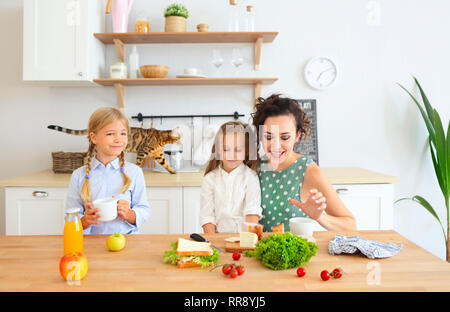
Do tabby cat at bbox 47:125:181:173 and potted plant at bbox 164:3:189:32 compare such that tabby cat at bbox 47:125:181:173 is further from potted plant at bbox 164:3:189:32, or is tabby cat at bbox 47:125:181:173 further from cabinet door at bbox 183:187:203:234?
potted plant at bbox 164:3:189:32

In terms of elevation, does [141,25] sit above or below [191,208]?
above

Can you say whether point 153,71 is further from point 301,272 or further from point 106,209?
point 301,272

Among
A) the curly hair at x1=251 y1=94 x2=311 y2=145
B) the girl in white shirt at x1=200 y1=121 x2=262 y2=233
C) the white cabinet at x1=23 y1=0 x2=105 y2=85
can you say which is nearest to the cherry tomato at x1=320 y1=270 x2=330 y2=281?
the girl in white shirt at x1=200 y1=121 x2=262 y2=233

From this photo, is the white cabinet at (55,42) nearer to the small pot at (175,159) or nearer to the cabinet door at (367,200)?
the small pot at (175,159)

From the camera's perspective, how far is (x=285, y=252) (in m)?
1.11

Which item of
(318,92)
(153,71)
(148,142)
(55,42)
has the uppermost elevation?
(55,42)

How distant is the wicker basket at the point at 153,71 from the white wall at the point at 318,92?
268 millimetres

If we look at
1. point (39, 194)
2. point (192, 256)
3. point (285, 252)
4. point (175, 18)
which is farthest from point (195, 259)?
point (175, 18)

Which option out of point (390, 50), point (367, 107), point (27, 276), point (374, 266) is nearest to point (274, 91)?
point (367, 107)

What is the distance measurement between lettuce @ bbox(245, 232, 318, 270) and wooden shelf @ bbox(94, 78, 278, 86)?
1.95 m

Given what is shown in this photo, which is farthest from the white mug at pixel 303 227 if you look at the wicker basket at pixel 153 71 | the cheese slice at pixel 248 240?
the wicker basket at pixel 153 71

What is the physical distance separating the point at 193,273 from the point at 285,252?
0.28 meters

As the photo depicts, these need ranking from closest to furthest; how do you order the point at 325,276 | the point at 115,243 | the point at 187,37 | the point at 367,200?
the point at 325,276
the point at 115,243
the point at 367,200
the point at 187,37

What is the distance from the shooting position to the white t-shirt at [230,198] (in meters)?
1.69
